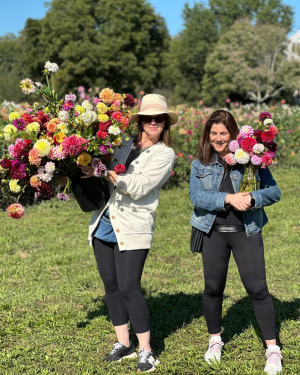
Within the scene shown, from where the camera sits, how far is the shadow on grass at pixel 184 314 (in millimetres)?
3893

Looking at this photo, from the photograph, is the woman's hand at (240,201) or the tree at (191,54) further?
the tree at (191,54)

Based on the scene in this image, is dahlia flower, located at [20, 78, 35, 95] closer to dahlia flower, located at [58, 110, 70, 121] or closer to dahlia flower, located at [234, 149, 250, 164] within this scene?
dahlia flower, located at [58, 110, 70, 121]

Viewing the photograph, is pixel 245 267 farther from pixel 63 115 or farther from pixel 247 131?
pixel 63 115

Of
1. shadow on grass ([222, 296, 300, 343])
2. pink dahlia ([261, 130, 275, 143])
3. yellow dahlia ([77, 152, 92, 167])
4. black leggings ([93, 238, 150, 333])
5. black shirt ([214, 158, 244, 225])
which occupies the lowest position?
shadow on grass ([222, 296, 300, 343])

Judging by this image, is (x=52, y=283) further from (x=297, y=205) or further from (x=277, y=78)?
(x=277, y=78)

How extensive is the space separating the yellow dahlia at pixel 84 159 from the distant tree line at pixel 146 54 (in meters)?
35.4

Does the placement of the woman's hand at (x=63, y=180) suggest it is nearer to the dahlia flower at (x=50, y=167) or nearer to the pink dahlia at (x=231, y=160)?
the dahlia flower at (x=50, y=167)

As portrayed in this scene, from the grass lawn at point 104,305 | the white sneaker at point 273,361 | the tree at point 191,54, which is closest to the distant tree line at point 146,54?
the tree at point 191,54

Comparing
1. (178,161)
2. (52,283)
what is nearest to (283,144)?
(178,161)

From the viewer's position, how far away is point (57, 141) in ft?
9.31

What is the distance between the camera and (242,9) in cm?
5728

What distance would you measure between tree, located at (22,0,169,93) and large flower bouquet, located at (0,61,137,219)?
3514 cm

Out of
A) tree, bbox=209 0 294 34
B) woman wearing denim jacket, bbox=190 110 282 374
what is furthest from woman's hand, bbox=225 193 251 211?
tree, bbox=209 0 294 34

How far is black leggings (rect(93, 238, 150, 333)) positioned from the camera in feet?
10.2
